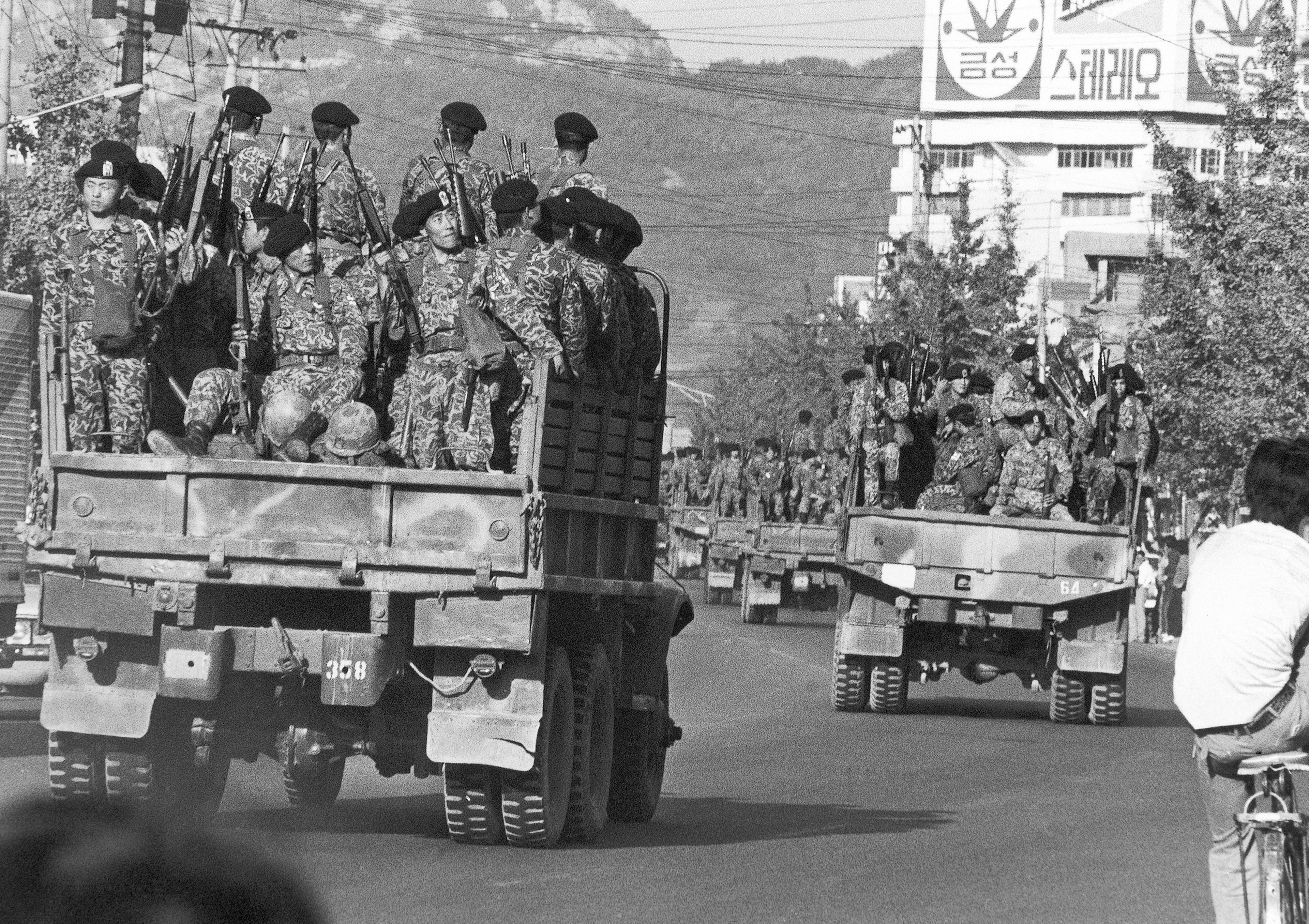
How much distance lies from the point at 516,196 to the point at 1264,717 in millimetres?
5358

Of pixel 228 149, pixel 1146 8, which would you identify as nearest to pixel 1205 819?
pixel 228 149

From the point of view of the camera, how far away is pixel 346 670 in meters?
9.29

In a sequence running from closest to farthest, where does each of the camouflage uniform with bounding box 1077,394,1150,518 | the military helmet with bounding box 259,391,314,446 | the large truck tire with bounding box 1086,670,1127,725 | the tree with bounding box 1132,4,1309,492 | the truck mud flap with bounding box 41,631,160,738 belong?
the truck mud flap with bounding box 41,631,160,738, the military helmet with bounding box 259,391,314,446, the large truck tire with bounding box 1086,670,1127,725, the camouflage uniform with bounding box 1077,394,1150,518, the tree with bounding box 1132,4,1309,492

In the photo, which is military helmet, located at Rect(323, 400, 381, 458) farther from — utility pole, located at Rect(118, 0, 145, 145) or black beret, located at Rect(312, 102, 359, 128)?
utility pole, located at Rect(118, 0, 145, 145)

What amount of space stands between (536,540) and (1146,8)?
103 meters

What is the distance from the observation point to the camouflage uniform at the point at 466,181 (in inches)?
479

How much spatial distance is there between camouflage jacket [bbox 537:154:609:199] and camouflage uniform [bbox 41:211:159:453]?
7.09 ft

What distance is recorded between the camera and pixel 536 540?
927 cm

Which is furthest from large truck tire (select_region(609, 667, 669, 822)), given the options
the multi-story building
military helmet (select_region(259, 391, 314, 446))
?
the multi-story building

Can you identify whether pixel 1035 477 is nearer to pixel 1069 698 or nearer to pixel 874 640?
pixel 1069 698

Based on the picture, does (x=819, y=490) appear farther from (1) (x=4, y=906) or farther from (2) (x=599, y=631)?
(1) (x=4, y=906)

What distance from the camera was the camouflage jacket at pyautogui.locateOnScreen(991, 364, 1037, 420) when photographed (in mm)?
21000

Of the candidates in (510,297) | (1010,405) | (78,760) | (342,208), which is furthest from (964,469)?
(78,760)

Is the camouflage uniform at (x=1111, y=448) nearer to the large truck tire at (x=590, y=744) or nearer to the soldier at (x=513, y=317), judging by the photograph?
the large truck tire at (x=590, y=744)
